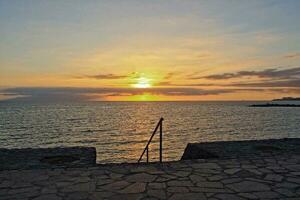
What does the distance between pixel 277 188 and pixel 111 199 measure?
287 cm

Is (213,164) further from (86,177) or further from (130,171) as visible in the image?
(86,177)

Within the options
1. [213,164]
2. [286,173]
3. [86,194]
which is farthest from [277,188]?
[86,194]

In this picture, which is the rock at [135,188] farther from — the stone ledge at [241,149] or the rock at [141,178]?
the stone ledge at [241,149]

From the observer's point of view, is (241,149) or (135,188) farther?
(241,149)

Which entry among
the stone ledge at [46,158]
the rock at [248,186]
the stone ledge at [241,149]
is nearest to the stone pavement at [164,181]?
the rock at [248,186]

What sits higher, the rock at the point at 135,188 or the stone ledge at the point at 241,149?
the rock at the point at 135,188

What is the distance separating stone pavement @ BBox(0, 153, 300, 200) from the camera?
4.98 m

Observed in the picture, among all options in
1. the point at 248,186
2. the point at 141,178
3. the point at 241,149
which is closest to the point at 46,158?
the point at 141,178

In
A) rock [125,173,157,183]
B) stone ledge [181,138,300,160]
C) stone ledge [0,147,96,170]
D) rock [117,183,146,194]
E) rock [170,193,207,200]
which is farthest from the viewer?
stone ledge [181,138,300,160]

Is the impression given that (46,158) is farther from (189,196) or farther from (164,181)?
(189,196)

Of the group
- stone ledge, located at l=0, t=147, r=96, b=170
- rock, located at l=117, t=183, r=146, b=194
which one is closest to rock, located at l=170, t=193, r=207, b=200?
rock, located at l=117, t=183, r=146, b=194

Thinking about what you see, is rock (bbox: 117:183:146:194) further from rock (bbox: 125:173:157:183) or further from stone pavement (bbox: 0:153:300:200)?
rock (bbox: 125:173:157:183)

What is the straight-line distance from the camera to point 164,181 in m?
5.69

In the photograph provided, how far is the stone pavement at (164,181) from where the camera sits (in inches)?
196
